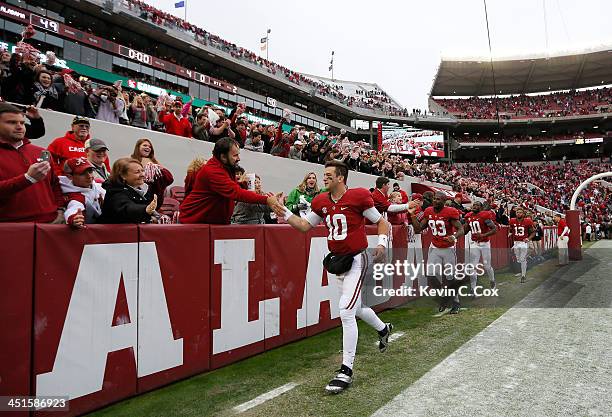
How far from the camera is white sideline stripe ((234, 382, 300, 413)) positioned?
3652 mm

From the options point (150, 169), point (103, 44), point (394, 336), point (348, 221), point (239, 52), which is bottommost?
point (394, 336)

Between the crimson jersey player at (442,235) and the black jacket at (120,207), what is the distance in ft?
18.3

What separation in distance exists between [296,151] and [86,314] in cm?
1022

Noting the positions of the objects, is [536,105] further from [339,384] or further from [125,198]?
[125,198]

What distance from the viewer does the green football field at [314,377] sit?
364 centimetres

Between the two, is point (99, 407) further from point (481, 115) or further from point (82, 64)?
point (481, 115)

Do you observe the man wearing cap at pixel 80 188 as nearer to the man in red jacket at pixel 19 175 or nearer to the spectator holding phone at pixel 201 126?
the man in red jacket at pixel 19 175

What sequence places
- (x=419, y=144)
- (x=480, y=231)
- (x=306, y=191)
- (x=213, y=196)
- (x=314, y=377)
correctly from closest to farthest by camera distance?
(x=314, y=377)
(x=213, y=196)
(x=306, y=191)
(x=480, y=231)
(x=419, y=144)

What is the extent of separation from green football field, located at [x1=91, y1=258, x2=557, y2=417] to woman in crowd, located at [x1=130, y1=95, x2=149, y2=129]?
595 centimetres

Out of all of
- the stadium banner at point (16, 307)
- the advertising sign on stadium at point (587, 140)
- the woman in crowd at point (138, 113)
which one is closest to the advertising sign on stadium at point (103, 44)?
the woman in crowd at point (138, 113)

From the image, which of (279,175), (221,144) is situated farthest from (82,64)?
(221,144)

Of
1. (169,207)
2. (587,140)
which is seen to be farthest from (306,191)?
(587,140)

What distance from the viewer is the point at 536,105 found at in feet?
193

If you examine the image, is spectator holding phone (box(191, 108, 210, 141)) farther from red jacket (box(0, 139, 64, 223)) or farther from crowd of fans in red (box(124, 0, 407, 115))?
crowd of fans in red (box(124, 0, 407, 115))
